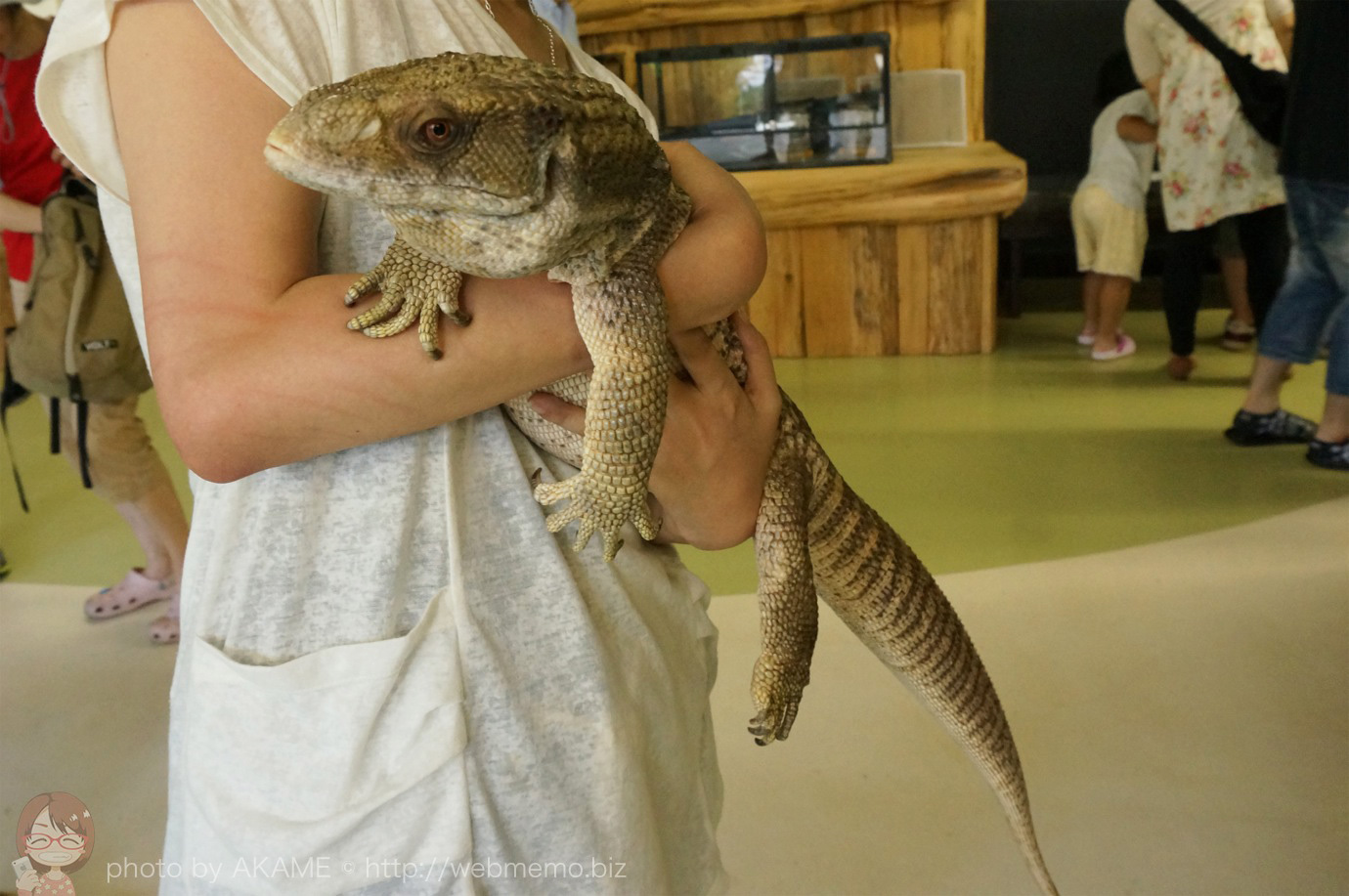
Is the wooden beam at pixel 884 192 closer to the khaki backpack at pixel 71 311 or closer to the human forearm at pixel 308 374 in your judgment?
the khaki backpack at pixel 71 311

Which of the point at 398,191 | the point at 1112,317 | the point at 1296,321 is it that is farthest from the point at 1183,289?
the point at 398,191

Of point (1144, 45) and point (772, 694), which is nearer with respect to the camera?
point (772, 694)

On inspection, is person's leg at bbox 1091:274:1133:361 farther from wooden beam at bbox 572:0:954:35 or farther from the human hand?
the human hand

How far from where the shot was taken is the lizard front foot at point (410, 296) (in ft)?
2.23

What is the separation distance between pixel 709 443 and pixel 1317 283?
79.0 inches

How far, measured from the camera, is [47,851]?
160 cm

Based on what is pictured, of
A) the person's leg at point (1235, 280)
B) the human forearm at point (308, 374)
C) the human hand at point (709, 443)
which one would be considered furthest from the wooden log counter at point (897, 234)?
the human forearm at point (308, 374)

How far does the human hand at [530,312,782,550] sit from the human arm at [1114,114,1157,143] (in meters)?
2.34

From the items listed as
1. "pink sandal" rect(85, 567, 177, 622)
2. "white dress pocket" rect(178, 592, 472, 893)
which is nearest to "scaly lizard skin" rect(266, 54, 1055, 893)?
"white dress pocket" rect(178, 592, 472, 893)

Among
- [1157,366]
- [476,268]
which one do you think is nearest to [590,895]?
[476,268]

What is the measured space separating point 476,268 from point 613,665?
37cm

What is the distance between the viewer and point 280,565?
0.76 meters

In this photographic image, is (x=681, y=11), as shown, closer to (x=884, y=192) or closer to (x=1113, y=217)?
(x=884, y=192)

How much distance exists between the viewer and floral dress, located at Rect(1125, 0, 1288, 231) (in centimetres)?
238
